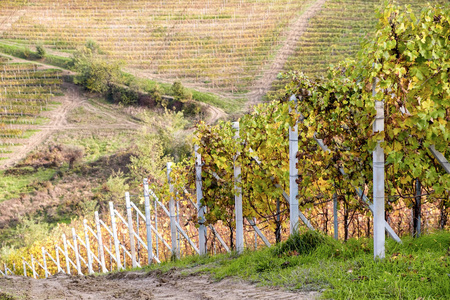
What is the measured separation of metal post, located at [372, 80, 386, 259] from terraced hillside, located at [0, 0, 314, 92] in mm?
35544

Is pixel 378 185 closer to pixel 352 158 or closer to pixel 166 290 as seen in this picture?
pixel 352 158

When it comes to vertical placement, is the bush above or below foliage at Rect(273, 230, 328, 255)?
above

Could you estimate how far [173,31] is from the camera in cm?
4722

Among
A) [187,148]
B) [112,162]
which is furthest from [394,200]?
[112,162]

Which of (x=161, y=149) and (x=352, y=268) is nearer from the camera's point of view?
(x=352, y=268)

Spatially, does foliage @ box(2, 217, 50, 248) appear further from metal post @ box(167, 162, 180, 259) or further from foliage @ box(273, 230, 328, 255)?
foliage @ box(273, 230, 328, 255)

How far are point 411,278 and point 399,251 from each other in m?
0.50

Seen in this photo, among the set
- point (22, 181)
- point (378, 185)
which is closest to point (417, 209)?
point (378, 185)

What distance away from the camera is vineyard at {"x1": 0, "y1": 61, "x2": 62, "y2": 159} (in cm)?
3528

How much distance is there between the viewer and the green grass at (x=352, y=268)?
2.16 m

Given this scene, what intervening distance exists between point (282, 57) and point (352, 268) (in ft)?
127

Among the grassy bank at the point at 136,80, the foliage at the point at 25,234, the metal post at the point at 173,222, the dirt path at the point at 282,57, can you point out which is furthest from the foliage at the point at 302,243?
the grassy bank at the point at 136,80

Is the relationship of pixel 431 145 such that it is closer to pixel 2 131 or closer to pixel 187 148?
pixel 187 148

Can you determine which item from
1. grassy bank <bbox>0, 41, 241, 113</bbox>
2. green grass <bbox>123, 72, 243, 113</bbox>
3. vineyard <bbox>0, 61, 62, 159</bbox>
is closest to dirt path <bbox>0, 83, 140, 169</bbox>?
vineyard <bbox>0, 61, 62, 159</bbox>
